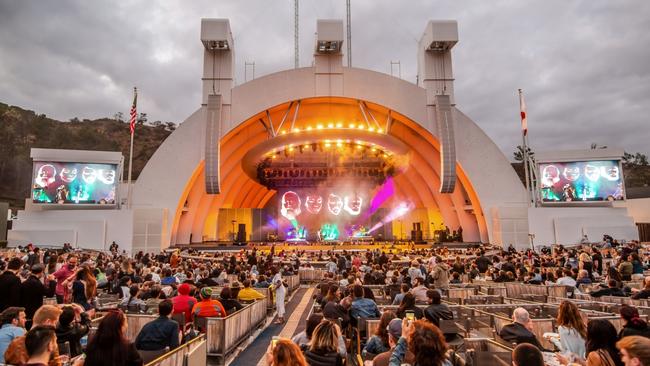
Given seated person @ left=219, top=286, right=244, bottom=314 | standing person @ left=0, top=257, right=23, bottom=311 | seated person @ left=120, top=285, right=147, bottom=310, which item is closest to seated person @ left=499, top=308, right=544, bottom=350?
seated person @ left=219, top=286, right=244, bottom=314

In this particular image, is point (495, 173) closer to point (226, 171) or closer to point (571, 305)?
point (226, 171)

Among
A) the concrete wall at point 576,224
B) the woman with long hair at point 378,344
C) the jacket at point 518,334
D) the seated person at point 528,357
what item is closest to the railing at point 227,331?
the woman with long hair at point 378,344

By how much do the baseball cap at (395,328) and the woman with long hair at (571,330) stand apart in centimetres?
183

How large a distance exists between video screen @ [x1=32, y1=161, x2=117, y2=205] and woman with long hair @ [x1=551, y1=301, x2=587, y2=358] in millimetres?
27217

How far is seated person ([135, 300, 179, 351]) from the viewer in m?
4.43

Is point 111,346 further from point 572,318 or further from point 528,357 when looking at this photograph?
point 572,318

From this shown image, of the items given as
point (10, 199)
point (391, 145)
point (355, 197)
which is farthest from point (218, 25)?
point (10, 199)

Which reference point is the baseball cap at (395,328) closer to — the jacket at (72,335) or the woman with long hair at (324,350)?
the woman with long hair at (324,350)

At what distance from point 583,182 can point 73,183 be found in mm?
35002

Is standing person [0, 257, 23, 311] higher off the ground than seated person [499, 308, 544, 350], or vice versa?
standing person [0, 257, 23, 311]

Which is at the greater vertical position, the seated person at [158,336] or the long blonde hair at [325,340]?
the long blonde hair at [325,340]

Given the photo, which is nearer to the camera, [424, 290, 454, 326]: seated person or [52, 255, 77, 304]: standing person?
[424, 290, 454, 326]: seated person

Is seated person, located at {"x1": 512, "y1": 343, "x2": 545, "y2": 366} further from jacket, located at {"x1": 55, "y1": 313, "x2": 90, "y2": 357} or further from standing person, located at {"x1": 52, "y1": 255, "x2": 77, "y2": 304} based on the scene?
standing person, located at {"x1": 52, "y1": 255, "x2": 77, "y2": 304}

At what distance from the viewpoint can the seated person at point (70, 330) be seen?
4.39 meters
